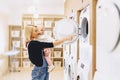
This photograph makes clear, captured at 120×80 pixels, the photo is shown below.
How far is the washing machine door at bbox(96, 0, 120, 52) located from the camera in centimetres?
103

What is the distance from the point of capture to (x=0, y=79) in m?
5.50

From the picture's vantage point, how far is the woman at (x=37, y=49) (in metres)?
2.05

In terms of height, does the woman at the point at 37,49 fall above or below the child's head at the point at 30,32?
below

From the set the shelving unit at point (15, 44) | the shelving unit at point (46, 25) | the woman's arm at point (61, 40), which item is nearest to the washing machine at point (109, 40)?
the woman's arm at point (61, 40)

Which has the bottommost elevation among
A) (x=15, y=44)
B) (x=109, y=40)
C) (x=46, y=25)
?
(x=15, y=44)

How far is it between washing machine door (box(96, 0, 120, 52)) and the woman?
2.47ft

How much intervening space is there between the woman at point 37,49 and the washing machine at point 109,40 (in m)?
0.74

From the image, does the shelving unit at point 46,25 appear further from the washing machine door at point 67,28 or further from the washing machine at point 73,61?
the washing machine door at point 67,28

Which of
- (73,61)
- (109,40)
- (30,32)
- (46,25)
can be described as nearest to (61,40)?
(30,32)

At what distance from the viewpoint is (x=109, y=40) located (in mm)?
1137

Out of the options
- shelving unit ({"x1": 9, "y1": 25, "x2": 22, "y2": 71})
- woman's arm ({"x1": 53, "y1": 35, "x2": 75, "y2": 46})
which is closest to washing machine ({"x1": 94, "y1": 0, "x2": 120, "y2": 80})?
woman's arm ({"x1": 53, "y1": 35, "x2": 75, "y2": 46})

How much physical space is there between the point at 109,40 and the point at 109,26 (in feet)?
0.26

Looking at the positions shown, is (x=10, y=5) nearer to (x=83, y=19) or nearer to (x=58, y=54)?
(x=58, y=54)

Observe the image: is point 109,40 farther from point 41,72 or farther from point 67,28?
point 41,72
